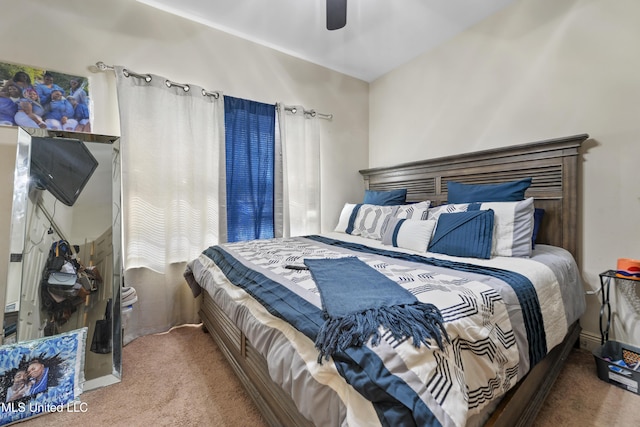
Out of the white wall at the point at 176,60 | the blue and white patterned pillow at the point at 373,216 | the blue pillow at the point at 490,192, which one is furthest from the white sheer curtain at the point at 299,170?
the blue pillow at the point at 490,192

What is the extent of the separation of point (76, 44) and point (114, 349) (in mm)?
2179

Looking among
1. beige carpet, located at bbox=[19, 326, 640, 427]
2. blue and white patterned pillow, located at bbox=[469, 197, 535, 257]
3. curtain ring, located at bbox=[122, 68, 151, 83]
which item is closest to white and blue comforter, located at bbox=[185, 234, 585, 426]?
blue and white patterned pillow, located at bbox=[469, 197, 535, 257]

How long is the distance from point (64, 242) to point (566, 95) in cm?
351

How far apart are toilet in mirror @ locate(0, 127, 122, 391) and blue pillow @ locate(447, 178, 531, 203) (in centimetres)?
252

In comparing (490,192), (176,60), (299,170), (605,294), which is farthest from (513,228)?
(176,60)

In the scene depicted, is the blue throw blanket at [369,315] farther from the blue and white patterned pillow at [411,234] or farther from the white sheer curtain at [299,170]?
the white sheer curtain at [299,170]

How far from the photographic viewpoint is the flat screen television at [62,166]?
5.28 feet

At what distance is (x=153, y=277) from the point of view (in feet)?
7.32

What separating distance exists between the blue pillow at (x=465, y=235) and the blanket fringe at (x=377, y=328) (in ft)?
3.27

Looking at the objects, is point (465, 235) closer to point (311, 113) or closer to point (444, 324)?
point (444, 324)

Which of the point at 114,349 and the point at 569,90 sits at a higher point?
the point at 569,90

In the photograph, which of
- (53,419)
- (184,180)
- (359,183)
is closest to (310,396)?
(53,419)

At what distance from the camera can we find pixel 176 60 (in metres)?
2.37

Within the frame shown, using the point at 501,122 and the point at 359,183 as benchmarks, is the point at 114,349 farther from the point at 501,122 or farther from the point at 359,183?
the point at 501,122
